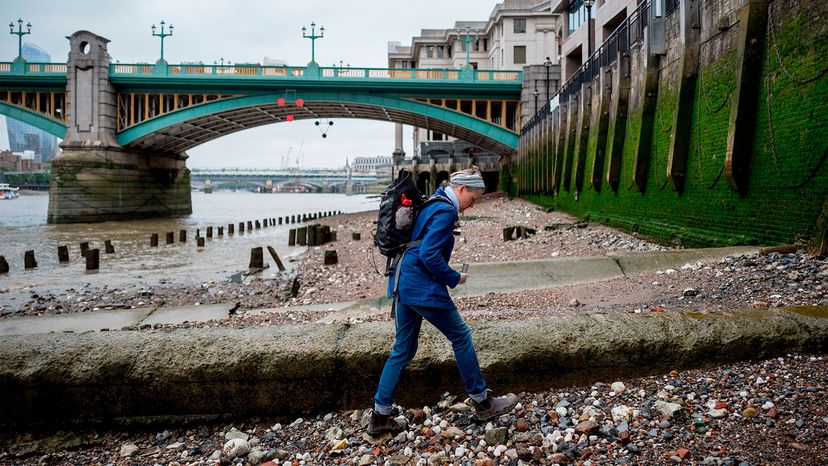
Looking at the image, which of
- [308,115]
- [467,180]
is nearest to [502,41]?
[308,115]

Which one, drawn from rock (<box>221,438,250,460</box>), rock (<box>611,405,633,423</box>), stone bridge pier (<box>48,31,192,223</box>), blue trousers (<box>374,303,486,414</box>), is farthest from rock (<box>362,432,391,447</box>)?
stone bridge pier (<box>48,31,192,223</box>)

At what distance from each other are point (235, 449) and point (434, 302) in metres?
1.66

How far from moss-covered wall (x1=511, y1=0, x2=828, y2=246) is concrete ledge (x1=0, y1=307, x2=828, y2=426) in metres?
4.36

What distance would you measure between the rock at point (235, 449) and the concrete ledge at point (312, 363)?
37 centimetres

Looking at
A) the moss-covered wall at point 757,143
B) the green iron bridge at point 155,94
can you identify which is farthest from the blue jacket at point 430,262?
the green iron bridge at point 155,94

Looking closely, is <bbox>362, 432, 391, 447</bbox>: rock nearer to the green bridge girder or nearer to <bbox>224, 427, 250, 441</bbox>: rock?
<bbox>224, 427, 250, 441</bbox>: rock

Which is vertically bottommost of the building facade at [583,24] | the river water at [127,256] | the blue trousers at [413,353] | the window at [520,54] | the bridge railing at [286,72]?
the river water at [127,256]

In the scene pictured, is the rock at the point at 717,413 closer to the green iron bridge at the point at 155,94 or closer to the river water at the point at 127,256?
the river water at the point at 127,256

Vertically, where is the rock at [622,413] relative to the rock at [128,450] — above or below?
above

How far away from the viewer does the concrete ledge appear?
4.07 m

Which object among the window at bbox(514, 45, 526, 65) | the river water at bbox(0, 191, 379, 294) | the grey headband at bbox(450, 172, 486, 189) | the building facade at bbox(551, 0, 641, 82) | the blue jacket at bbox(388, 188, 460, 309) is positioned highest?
the window at bbox(514, 45, 526, 65)

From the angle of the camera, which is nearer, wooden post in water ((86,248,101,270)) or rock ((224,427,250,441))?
rock ((224,427,250,441))

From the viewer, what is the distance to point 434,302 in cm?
362

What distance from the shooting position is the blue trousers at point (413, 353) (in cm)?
371
